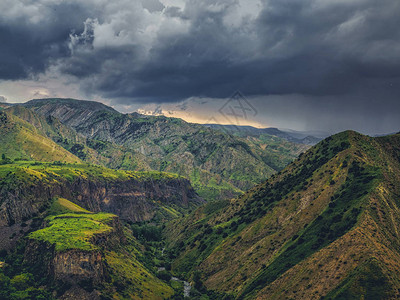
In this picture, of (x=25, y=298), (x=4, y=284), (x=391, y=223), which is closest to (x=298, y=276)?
(x=391, y=223)

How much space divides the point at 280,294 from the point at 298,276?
13.3 metres

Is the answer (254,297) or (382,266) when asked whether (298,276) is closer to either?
(254,297)

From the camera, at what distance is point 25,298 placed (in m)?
189

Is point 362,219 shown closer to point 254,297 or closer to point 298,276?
point 298,276

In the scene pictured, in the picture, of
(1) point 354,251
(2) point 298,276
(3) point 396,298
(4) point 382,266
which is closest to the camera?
(3) point 396,298

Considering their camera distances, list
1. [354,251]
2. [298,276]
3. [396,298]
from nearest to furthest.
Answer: [396,298] < [354,251] < [298,276]

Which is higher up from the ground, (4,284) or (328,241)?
(328,241)

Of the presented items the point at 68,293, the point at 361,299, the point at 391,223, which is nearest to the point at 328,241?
the point at 391,223

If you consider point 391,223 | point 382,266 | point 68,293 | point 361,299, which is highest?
point 391,223

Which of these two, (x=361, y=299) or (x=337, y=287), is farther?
(x=337, y=287)

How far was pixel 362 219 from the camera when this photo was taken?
19162 cm

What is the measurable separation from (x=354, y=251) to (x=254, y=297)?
5739 centimetres

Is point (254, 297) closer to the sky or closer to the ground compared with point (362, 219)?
closer to the ground

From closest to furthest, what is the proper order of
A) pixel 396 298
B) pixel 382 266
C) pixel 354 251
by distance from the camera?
pixel 396 298 → pixel 382 266 → pixel 354 251
